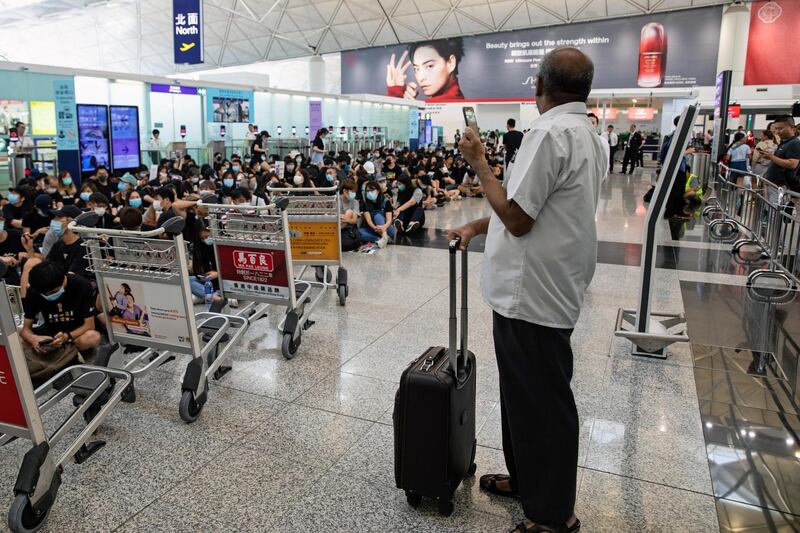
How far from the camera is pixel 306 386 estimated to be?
4.27 m

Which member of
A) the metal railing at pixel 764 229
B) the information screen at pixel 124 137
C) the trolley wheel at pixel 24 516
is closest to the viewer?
the trolley wheel at pixel 24 516

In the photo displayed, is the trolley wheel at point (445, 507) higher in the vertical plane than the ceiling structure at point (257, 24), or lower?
lower

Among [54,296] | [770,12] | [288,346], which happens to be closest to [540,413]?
[288,346]

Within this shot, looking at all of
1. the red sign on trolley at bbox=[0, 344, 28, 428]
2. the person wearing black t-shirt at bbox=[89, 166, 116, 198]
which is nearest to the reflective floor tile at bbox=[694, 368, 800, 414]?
the red sign on trolley at bbox=[0, 344, 28, 428]

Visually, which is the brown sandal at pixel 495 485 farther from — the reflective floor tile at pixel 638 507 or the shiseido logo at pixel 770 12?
the shiseido logo at pixel 770 12

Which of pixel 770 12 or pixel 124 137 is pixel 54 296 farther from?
pixel 770 12

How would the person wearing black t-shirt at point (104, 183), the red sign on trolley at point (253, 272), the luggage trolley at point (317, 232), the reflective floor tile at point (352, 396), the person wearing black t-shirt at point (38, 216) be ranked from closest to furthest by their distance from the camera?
the reflective floor tile at point (352, 396) → the red sign on trolley at point (253, 272) → the luggage trolley at point (317, 232) → the person wearing black t-shirt at point (38, 216) → the person wearing black t-shirt at point (104, 183)

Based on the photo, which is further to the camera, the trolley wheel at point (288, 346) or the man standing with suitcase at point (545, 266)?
the trolley wheel at point (288, 346)

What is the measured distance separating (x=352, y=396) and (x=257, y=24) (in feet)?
117

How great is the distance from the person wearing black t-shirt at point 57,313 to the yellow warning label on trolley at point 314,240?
2.12 meters

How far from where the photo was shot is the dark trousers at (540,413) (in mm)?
2340

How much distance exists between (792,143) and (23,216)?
10.7 metres

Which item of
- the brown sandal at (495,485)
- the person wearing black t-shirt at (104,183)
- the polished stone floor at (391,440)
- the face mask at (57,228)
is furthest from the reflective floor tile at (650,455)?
the person wearing black t-shirt at (104,183)

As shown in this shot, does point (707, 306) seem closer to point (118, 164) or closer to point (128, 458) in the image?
point (128, 458)
